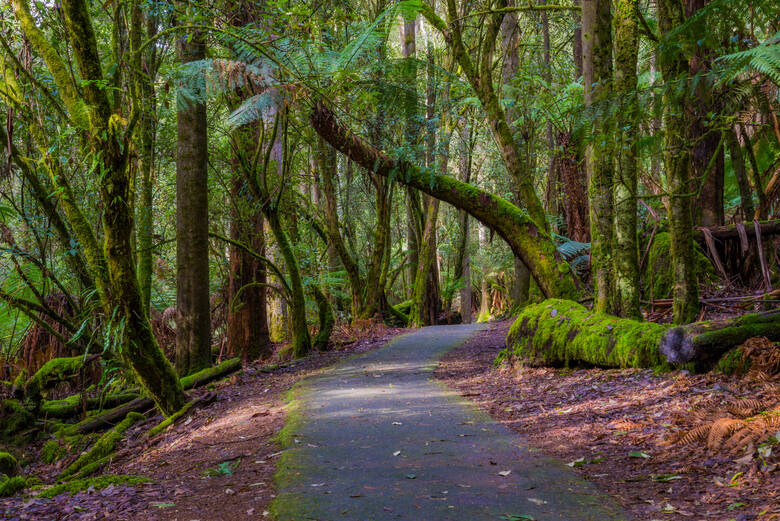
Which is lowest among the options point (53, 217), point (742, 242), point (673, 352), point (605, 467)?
point (605, 467)

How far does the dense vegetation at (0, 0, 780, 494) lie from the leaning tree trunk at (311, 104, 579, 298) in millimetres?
31

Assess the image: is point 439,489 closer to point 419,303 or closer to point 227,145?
point 227,145

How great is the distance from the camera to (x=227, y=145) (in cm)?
1191

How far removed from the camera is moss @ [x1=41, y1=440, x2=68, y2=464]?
6855 mm

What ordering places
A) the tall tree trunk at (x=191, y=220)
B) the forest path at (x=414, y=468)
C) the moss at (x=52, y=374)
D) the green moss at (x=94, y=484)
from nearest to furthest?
the forest path at (x=414, y=468) → the green moss at (x=94, y=484) → the moss at (x=52, y=374) → the tall tree trunk at (x=191, y=220)

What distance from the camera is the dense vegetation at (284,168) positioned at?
5621 millimetres

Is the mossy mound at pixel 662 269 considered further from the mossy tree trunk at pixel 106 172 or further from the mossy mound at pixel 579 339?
the mossy tree trunk at pixel 106 172

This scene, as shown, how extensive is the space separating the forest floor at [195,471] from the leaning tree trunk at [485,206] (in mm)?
3838

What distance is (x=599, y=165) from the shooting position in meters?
6.36

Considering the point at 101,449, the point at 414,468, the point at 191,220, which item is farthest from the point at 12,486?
the point at 191,220

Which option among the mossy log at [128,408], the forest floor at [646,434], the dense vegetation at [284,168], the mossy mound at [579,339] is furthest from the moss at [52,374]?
the mossy mound at [579,339]

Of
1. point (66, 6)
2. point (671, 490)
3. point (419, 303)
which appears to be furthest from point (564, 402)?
point (419, 303)

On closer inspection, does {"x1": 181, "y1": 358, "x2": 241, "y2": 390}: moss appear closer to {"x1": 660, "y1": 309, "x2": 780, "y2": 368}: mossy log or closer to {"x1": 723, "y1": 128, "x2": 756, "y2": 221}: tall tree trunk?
{"x1": 660, "y1": 309, "x2": 780, "y2": 368}: mossy log

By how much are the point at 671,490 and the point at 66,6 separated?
20.9 feet
